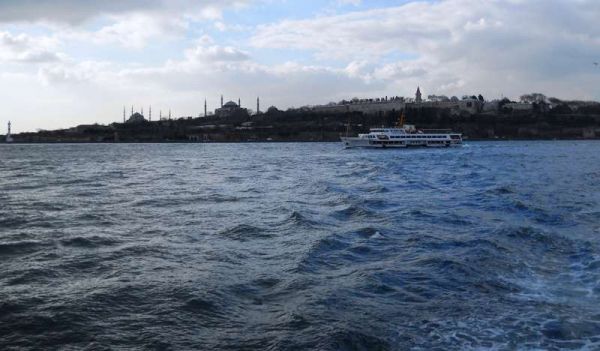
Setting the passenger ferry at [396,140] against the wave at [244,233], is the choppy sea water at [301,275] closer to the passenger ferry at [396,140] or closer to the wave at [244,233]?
the wave at [244,233]

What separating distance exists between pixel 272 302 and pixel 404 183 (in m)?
22.0

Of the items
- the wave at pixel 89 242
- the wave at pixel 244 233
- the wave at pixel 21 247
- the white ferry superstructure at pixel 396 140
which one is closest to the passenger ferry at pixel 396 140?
the white ferry superstructure at pixel 396 140

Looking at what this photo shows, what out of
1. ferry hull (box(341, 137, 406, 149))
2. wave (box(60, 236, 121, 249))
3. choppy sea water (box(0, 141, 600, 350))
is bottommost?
choppy sea water (box(0, 141, 600, 350))

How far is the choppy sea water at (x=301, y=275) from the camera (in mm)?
7492

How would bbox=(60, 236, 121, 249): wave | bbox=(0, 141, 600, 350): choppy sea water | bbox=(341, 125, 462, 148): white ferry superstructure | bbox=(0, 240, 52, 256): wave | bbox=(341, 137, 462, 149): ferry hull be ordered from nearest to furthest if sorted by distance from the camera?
1. bbox=(0, 141, 600, 350): choppy sea water
2. bbox=(0, 240, 52, 256): wave
3. bbox=(60, 236, 121, 249): wave
4. bbox=(341, 125, 462, 148): white ferry superstructure
5. bbox=(341, 137, 462, 149): ferry hull

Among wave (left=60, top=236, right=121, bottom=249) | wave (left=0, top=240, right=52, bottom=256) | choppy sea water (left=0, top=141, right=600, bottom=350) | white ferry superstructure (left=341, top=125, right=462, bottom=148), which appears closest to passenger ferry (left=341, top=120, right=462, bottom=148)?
white ferry superstructure (left=341, top=125, right=462, bottom=148)

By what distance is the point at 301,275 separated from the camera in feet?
34.7

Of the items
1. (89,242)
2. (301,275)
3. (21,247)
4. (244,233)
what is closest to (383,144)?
(244,233)

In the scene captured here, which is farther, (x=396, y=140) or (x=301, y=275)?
(x=396, y=140)

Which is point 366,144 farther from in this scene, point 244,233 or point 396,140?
point 244,233

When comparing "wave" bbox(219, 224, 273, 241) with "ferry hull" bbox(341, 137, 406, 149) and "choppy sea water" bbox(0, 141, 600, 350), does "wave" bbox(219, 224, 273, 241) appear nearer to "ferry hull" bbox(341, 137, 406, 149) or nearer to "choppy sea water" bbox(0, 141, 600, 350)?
"choppy sea water" bbox(0, 141, 600, 350)

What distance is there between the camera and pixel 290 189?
27.4 meters

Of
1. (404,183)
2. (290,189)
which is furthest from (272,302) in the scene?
(404,183)

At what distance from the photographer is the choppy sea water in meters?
7.49
